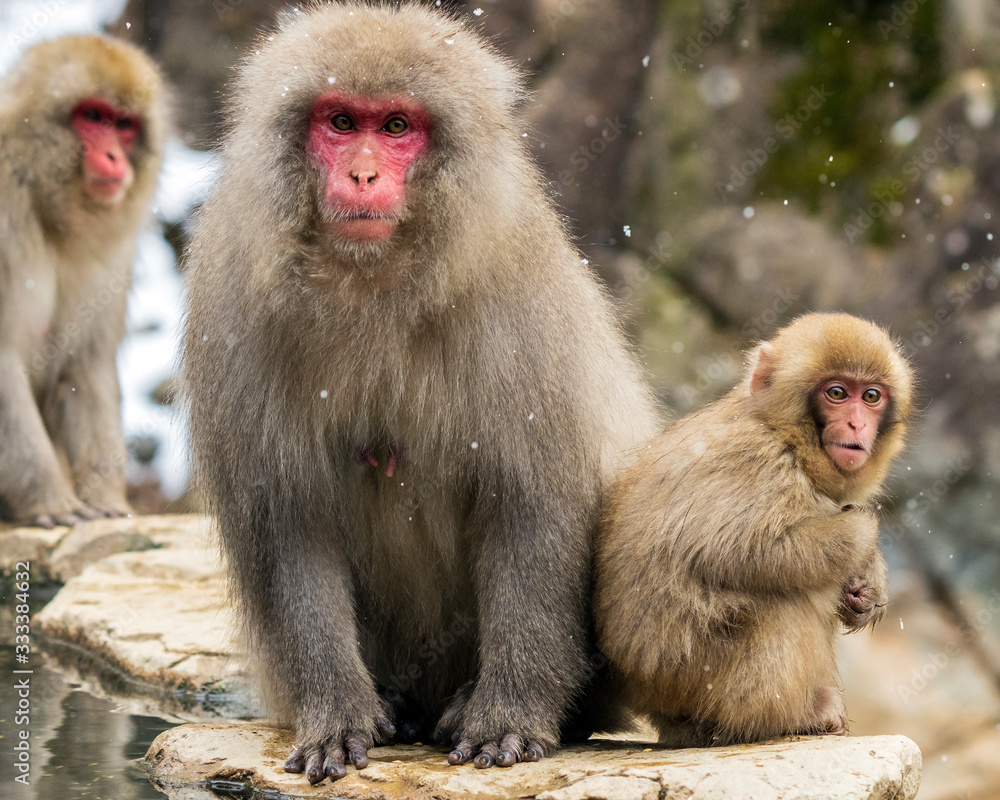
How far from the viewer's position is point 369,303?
3.48 meters

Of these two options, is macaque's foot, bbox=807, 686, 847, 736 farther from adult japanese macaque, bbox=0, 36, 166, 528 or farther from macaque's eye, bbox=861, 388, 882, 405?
adult japanese macaque, bbox=0, 36, 166, 528

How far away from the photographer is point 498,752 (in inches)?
143

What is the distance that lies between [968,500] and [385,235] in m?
8.04

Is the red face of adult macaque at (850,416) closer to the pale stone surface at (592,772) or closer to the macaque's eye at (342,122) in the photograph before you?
the pale stone surface at (592,772)

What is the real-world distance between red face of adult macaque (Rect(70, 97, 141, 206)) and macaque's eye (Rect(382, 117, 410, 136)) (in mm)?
4834

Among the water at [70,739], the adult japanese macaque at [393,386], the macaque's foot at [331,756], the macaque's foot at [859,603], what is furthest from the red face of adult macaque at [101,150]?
the macaque's foot at [859,603]

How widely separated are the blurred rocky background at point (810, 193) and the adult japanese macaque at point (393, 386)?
657 cm

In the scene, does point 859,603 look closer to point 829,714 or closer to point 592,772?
point 829,714

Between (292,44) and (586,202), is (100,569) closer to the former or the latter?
(292,44)

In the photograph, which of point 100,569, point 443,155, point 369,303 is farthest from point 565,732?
point 100,569

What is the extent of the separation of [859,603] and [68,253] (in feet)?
19.9

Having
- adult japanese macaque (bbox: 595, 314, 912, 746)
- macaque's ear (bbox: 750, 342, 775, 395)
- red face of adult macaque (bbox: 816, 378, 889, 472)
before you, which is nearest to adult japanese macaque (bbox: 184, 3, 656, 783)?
adult japanese macaque (bbox: 595, 314, 912, 746)

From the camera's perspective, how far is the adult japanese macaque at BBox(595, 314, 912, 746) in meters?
3.54

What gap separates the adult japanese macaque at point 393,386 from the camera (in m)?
3.46
